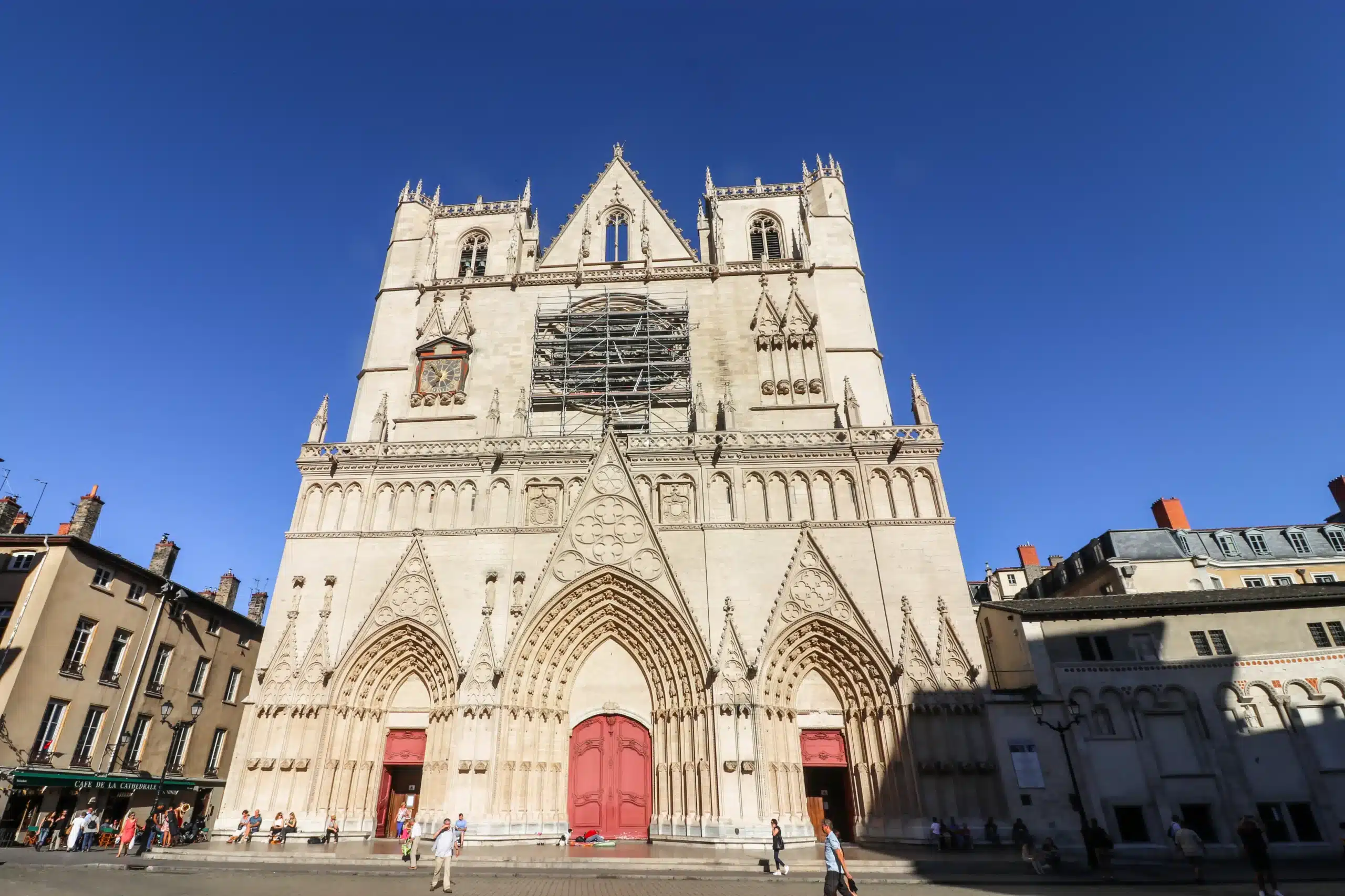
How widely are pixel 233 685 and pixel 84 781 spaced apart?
27.2 feet

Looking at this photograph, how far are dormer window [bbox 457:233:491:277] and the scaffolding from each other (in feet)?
13.7

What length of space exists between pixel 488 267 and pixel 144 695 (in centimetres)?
1961

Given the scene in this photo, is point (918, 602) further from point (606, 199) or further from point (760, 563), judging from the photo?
point (606, 199)

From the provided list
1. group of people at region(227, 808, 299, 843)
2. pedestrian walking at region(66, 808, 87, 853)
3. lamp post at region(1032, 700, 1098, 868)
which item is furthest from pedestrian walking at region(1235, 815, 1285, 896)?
pedestrian walking at region(66, 808, 87, 853)

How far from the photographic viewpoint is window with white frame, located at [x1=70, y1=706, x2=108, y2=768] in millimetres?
19953

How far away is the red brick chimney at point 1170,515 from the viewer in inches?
1194

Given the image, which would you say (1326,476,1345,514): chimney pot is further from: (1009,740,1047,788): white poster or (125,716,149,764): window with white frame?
(125,716,149,764): window with white frame

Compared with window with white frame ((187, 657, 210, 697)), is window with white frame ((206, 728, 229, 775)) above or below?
below

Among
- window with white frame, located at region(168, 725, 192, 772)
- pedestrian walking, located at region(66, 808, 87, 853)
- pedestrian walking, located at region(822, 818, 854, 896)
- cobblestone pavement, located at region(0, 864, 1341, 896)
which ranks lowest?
cobblestone pavement, located at region(0, 864, 1341, 896)

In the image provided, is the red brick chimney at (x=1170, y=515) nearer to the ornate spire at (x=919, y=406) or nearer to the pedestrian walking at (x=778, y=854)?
the ornate spire at (x=919, y=406)

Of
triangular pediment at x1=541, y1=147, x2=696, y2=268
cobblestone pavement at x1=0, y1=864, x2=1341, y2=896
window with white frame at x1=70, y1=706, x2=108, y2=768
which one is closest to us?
cobblestone pavement at x1=0, y1=864, x2=1341, y2=896

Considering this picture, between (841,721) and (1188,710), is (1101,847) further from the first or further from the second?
(841,721)

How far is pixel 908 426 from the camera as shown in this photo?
75.3 feet

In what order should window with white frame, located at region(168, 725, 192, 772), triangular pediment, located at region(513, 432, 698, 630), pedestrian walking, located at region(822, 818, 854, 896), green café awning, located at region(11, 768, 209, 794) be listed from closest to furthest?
pedestrian walking, located at region(822, 818, 854, 896) < green café awning, located at region(11, 768, 209, 794) < triangular pediment, located at region(513, 432, 698, 630) < window with white frame, located at region(168, 725, 192, 772)
